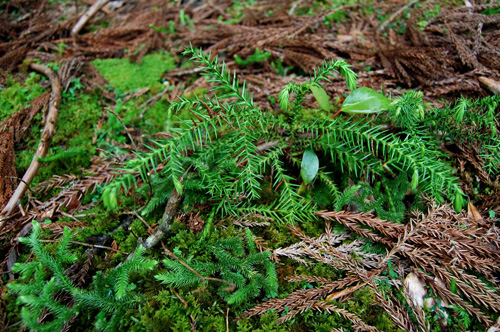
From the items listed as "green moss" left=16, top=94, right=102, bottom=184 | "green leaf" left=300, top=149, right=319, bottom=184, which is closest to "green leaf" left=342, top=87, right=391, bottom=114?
"green leaf" left=300, top=149, right=319, bottom=184

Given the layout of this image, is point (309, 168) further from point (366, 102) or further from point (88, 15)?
point (88, 15)

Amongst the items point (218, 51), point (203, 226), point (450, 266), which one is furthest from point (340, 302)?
point (218, 51)

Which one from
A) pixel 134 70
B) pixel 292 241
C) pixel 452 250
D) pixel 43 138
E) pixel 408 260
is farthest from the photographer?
pixel 134 70

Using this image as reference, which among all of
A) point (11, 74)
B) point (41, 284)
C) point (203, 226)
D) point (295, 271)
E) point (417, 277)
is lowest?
point (417, 277)

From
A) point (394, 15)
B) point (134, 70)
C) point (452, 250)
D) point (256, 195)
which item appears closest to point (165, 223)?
point (256, 195)

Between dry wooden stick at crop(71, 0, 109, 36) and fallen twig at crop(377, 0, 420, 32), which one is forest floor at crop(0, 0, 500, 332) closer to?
fallen twig at crop(377, 0, 420, 32)

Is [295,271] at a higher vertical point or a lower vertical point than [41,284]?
lower

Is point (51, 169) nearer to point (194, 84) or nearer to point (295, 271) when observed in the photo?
point (194, 84)
